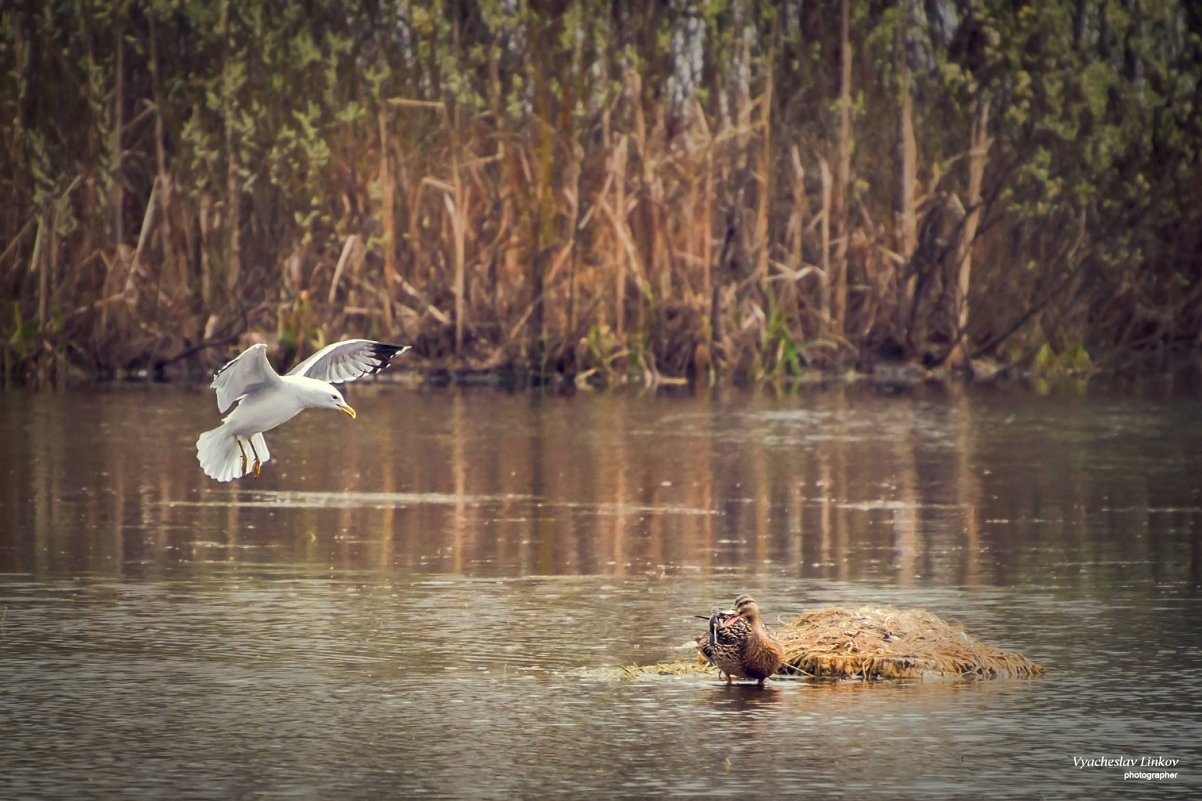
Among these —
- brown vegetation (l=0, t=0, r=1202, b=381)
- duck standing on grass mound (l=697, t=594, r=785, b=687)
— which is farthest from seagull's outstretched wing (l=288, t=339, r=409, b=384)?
brown vegetation (l=0, t=0, r=1202, b=381)

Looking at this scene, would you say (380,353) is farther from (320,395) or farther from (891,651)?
(891,651)

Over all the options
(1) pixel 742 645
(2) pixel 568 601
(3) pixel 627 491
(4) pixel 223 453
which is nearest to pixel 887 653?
(1) pixel 742 645

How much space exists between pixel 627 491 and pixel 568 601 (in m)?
6.01

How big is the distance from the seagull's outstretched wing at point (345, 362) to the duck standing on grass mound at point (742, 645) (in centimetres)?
293

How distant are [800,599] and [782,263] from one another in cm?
2106

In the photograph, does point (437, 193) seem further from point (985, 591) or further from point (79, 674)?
point (79, 674)

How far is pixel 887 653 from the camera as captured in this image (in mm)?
10805

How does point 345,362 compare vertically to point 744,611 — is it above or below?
above

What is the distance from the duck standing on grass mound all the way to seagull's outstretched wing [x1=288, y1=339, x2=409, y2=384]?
293 centimetres

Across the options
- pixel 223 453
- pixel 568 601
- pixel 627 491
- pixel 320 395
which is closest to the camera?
pixel 320 395

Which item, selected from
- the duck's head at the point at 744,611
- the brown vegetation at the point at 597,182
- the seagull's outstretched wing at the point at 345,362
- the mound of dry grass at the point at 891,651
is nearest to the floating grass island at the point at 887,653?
the mound of dry grass at the point at 891,651

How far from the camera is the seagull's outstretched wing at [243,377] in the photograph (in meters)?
12.4

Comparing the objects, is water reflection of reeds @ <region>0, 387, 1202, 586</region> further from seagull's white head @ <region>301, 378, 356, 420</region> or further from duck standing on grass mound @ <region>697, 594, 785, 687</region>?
duck standing on grass mound @ <region>697, 594, 785, 687</region>

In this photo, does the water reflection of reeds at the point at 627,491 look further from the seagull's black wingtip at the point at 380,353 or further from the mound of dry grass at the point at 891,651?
the mound of dry grass at the point at 891,651
